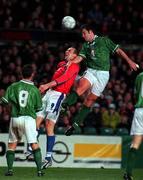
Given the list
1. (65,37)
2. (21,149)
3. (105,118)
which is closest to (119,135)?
(105,118)

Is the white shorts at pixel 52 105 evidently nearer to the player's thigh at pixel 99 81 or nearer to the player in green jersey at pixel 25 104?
the player's thigh at pixel 99 81

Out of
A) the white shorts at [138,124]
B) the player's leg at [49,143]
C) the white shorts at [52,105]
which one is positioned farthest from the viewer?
the white shorts at [52,105]

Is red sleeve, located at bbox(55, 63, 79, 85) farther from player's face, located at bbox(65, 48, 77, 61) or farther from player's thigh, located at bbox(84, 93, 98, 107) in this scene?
player's thigh, located at bbox(84, 93, 98, 107)

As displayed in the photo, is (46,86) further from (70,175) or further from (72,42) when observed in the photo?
(72,42)

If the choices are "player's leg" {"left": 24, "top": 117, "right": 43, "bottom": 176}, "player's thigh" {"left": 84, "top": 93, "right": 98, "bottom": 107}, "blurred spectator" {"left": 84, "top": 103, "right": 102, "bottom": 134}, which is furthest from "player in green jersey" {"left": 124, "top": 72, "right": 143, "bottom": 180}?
"blurred spectator" {"left": 84, "top": 103, "right": 102, "bottom": 134}

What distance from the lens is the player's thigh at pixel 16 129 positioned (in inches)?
502

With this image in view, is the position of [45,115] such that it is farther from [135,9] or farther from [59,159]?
[135,9]

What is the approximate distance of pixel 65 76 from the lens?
14367 mm

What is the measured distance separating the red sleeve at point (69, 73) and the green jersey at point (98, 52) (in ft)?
0.94

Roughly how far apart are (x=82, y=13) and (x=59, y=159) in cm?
676

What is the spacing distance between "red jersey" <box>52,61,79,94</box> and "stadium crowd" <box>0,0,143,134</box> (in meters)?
3.62

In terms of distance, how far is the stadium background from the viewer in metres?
19.0

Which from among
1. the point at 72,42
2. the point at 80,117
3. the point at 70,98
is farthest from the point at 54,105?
the point at 72,42

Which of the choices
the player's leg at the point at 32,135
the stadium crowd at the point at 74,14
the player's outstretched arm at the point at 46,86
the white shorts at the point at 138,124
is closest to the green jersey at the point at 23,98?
the player's leg at the point at 32,135
